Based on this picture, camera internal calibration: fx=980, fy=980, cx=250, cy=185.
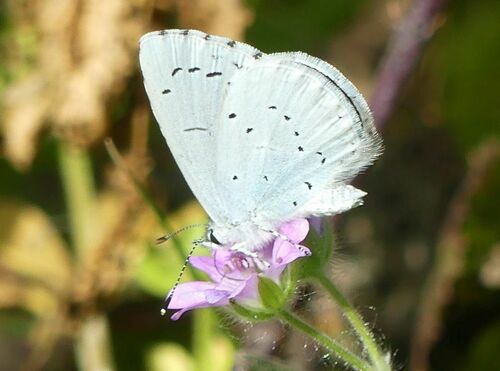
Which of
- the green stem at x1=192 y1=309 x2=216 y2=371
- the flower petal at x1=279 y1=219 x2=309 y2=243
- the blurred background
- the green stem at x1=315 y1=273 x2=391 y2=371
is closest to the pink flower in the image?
the flower petal at x1=279 y1=219 x2=309 y2=243

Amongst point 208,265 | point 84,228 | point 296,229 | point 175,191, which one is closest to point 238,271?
point 208,265

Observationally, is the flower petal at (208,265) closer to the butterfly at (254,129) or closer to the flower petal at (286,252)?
the butterfly at (254,129)

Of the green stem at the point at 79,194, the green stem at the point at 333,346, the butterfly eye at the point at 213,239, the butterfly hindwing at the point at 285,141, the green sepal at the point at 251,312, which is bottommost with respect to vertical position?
the green stem at the point at 333,346

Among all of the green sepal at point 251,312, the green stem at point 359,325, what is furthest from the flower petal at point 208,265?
the green stem at point 359,325

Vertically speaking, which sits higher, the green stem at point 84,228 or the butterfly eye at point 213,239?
the green stem at point 84,228

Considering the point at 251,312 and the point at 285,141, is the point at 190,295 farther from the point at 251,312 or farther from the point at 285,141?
the point at 285,141

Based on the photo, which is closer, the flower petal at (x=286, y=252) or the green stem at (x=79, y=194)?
the flower petal at (x=286, y=252)

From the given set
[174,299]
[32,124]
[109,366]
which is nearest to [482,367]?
[109,366]

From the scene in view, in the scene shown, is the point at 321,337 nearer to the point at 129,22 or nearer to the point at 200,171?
the point at 200,171
